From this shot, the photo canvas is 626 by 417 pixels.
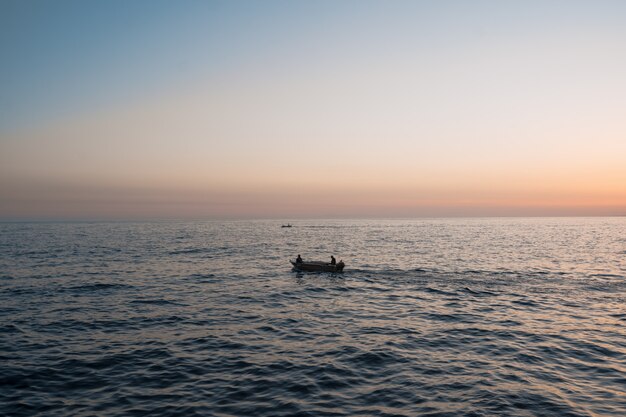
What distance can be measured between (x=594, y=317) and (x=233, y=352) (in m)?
24.4

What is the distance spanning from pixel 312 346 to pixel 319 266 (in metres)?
27.9

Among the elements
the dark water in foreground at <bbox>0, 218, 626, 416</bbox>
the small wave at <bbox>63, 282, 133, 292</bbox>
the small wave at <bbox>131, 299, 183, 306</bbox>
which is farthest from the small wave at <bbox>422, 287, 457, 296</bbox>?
the small wave at <bbox>63, 282, 133, 292</bbox>

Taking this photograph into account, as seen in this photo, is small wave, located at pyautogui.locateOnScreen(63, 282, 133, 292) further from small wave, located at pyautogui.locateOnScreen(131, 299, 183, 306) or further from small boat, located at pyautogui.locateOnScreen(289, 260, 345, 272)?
small boat, located at pyautogui.locateOnScreen(289, 260, 345, 272)

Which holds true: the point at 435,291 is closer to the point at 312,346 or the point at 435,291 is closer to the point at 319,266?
the point at 319,266

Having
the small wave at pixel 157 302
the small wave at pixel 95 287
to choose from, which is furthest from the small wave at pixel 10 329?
the small wave at pixel 95 287

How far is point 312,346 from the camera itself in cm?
2231

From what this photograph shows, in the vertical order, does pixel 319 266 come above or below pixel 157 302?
above

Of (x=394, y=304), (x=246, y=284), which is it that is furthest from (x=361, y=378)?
(x=246, y=284)

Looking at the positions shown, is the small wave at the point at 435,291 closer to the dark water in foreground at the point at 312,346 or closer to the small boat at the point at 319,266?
the dark water in foreground at the point at 312,346

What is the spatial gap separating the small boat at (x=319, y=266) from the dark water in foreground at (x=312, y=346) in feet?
14.2

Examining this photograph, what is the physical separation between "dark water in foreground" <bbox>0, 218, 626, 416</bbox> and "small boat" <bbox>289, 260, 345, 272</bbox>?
4338mm

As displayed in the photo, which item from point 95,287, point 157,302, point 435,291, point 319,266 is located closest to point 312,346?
point 157,302

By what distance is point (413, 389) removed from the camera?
16.8 m

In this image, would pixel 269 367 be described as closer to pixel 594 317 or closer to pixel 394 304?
pixel 394 304
